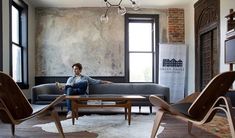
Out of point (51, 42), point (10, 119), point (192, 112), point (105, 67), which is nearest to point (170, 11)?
point (105, 67)

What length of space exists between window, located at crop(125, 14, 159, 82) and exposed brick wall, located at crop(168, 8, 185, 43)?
42cm

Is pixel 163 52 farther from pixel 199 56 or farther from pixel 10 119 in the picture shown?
pixel 10 119

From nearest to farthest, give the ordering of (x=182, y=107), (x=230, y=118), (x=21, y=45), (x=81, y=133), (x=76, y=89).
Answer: (x=230, y=118) < (x=182, y=107) < (x=81, y=133) < (x=76, y=89) < (x=21, y=45)

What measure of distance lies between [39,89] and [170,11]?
458 centimetres

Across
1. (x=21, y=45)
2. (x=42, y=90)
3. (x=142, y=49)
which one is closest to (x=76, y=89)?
(x=42, y=90)

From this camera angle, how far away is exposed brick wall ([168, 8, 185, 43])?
8758 mm

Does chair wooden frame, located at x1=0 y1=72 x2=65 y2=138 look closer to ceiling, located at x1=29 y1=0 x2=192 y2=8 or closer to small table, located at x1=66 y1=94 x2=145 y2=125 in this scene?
small table, located at x1=66 y1=94 x2=145 y2=125

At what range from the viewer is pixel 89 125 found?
4508 millimetres

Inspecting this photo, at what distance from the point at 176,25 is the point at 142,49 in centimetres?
125

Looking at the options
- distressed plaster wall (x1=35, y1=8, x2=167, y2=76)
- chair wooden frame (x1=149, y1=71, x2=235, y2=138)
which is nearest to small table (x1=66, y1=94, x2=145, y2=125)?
chair wooden frame (x1=149, y1=71, x2=235, y2=138)

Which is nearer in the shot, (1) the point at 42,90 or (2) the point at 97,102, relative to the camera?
(2) the point at 97,102

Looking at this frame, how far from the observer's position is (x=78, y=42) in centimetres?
880

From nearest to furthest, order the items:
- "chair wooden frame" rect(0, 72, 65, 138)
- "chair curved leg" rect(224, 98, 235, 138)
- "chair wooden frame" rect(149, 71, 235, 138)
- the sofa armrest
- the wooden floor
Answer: "chair curved leg" rect(224, 98, 235, 138) < "chair wooden frame" rect(149, 71, 235, 138) < "chair wooden frame" rect(0, 72, 65, 138) < the wooden floor < the sofa armrest

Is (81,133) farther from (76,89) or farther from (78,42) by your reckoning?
(78,42)
